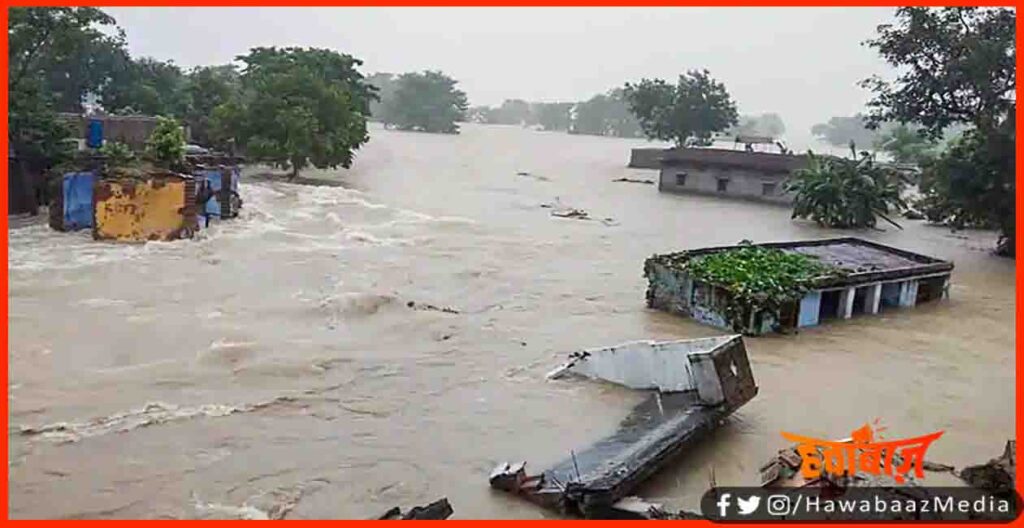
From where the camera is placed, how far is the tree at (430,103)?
265 ft

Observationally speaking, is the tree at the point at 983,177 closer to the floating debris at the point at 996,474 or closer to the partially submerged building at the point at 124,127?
the floating debris at the point at 996,474

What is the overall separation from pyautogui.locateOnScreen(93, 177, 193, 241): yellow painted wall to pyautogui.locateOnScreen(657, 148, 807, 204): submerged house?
21.2 metres

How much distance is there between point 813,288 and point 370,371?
6.45 metres

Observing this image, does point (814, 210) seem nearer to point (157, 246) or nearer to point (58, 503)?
point (157, 246)

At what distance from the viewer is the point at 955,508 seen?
240 inches

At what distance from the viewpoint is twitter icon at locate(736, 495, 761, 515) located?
5.93 metres

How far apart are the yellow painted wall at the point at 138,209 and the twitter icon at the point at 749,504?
1455 cm

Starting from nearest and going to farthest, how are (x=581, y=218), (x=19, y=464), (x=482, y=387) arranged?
(x=19, y=464) < (x=482, y=387) < (x=581, y=218)

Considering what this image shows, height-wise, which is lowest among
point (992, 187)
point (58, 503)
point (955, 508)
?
point (58, 503)

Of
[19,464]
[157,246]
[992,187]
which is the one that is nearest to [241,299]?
[157,246]

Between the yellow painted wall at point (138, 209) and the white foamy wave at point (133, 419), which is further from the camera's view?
the yellow painted wall at point (138, 209)

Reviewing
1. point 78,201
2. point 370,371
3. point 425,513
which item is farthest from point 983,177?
point 78,201

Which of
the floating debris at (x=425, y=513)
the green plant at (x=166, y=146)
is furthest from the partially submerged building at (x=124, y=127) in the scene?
the floating debris at (x=425, y=513)

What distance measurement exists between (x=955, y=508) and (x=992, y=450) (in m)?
2.92
